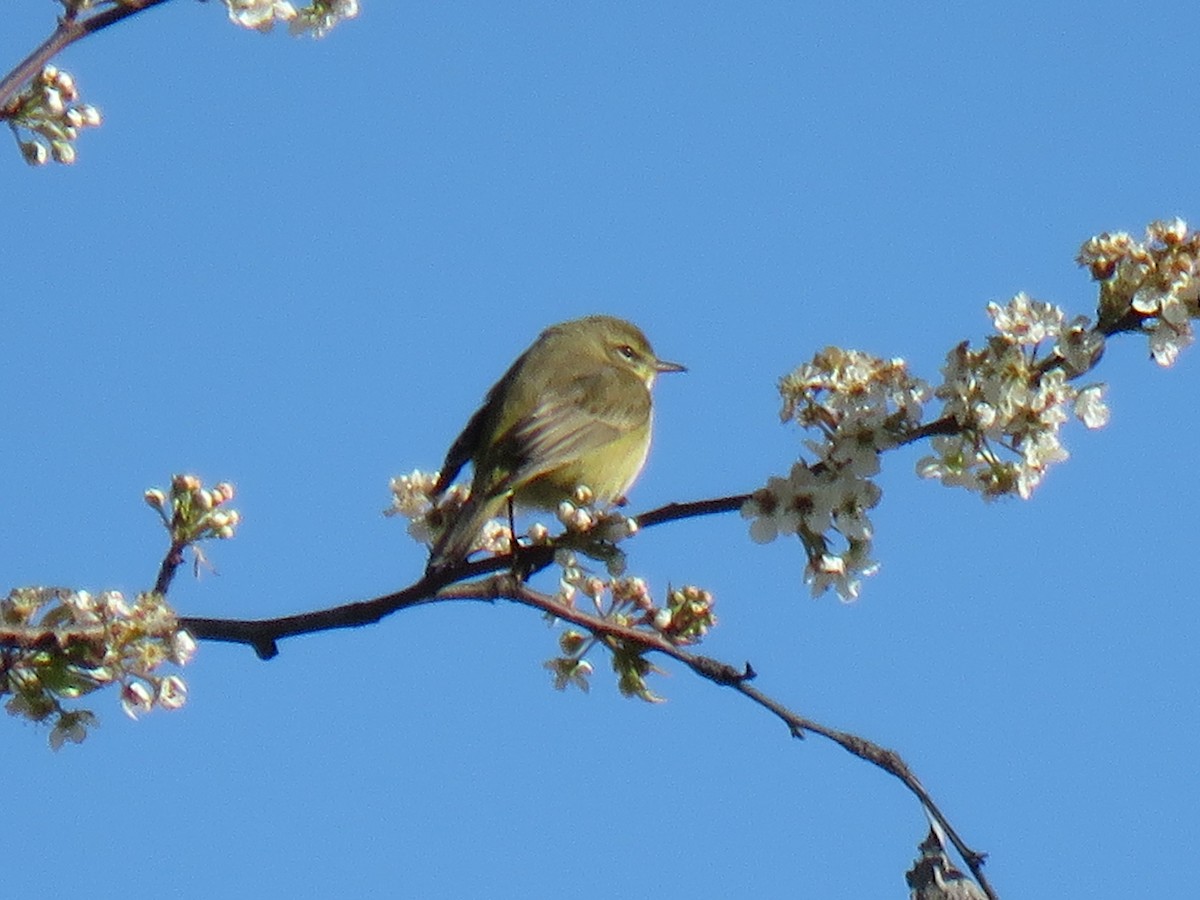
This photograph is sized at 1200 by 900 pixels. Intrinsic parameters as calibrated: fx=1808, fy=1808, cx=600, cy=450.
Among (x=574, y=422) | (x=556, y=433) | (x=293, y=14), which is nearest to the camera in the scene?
(x=293, y=14)

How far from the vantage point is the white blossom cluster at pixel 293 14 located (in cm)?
412

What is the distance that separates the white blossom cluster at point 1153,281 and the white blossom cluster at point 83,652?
2026 millimetres

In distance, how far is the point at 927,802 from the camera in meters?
3.09

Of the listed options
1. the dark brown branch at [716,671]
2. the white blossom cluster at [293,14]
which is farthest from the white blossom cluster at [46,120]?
the dark brown branch at [716,671]

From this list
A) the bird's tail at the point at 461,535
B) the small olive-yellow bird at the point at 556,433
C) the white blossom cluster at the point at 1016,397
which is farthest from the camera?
the small olive-yellow bird at the point at 556,433

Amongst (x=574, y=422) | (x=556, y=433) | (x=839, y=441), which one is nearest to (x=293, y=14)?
(x=839, y=441)

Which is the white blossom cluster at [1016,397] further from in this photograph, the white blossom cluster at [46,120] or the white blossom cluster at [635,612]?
the white blossom cluster at [46,120]

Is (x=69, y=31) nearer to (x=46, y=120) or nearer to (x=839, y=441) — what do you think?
(x=46, y=120)

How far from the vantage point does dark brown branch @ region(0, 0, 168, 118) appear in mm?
3549

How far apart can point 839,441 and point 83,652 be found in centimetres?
165

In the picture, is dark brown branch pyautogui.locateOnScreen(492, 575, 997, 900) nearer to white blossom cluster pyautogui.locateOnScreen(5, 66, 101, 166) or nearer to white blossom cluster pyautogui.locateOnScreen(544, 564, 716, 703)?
white blossom cluster pyautogui.locateOnScreen(544, 564, 716, 703)

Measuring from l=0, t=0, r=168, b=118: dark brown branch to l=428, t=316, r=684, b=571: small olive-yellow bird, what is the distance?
2050mm

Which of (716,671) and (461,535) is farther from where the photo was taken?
(461,535)

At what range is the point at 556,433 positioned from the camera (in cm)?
660
